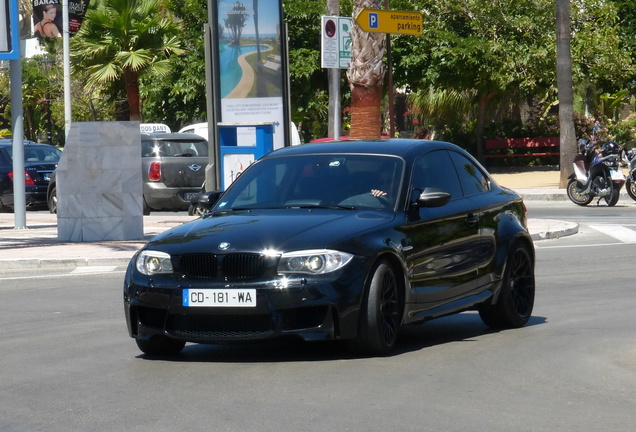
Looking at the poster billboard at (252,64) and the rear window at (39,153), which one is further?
the rear window at (39,153)

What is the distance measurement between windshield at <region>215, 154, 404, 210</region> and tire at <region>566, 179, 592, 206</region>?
1834 centimetres

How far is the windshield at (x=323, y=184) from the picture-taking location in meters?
9.02

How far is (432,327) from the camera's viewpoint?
1015 cm

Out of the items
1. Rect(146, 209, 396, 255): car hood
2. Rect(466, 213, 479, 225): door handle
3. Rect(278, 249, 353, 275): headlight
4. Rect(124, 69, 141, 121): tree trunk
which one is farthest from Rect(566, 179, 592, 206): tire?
Rect(278, 249, 353, 275): headlight

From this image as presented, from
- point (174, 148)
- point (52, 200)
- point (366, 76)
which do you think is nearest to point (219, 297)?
point (366, 76)

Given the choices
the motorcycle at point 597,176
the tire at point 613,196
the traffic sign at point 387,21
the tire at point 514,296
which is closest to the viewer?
the tire at point 514,296

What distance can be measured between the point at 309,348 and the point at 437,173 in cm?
170

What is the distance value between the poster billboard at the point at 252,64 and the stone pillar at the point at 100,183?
2.63m

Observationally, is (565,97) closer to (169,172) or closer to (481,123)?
(481,123)

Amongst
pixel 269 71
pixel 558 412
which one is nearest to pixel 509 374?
pixel 558 412

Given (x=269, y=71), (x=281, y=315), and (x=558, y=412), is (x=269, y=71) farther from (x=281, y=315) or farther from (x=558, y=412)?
(x=558, y=412)

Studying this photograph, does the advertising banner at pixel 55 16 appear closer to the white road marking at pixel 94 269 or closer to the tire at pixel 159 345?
the white road marking at pixel 94 269

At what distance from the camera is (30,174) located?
29.3 meters

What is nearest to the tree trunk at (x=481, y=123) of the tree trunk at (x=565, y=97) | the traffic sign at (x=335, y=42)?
the tree trunk at (x=565, y=97)
